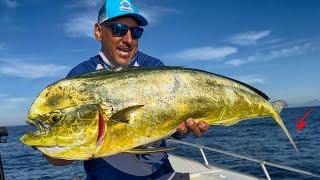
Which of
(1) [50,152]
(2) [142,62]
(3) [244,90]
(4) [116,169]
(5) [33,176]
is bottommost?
(5) [33,176]

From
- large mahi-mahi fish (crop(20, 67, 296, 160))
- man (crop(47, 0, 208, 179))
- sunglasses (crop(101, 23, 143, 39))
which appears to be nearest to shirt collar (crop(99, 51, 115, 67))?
man (crop(47, 0, 208, 179))

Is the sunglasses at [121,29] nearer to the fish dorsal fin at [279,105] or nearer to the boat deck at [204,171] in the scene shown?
the fish dorsal fin at [279,105]

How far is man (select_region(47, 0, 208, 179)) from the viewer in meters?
3.96

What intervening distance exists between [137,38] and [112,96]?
114 centimetres

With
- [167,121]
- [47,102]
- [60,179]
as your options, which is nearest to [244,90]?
[167,121]

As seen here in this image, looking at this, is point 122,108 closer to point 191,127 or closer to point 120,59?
point 191,127

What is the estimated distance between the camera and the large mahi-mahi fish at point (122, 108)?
10.0ft

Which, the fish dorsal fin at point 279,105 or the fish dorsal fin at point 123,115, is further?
the fish dorsal fin at point 279,105

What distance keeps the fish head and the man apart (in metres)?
0.86

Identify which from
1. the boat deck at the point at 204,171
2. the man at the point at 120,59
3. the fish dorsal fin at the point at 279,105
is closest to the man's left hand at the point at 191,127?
the man at the point at 120,59

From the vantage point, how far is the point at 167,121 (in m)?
3.32

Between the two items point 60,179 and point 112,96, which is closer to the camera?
point 112,96

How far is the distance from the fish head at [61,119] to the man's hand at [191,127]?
77 centimetres

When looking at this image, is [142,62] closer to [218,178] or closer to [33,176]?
[218,178]
